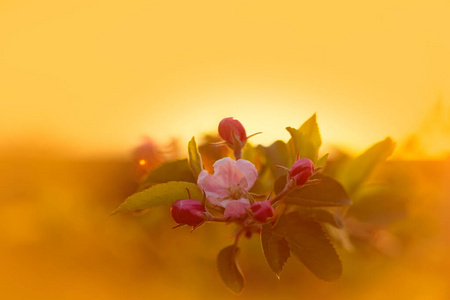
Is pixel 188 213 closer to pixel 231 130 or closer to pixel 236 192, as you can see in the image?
pixel 236 192

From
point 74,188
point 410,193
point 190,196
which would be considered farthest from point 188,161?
point 74,188

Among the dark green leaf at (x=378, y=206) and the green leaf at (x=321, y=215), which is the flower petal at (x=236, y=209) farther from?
the dark green leaf at (x=378, y=206)

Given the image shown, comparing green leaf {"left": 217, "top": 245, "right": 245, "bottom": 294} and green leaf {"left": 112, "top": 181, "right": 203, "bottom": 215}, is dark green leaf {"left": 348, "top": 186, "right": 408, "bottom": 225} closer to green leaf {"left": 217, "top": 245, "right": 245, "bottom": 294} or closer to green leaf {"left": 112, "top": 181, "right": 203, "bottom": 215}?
green leaf {"left": 217, "top": 245, "right": 245, "bottom": 294}

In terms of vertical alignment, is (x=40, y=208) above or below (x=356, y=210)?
below

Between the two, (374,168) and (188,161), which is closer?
(188,161)

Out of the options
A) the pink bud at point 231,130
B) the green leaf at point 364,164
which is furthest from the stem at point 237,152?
the green leaf at point 364,164

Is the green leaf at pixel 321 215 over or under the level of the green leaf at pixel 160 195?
under

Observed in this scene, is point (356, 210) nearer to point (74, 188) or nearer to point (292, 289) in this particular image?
point (292, 289)

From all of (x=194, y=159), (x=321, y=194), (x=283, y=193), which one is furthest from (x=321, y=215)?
(x=194, y=159)
